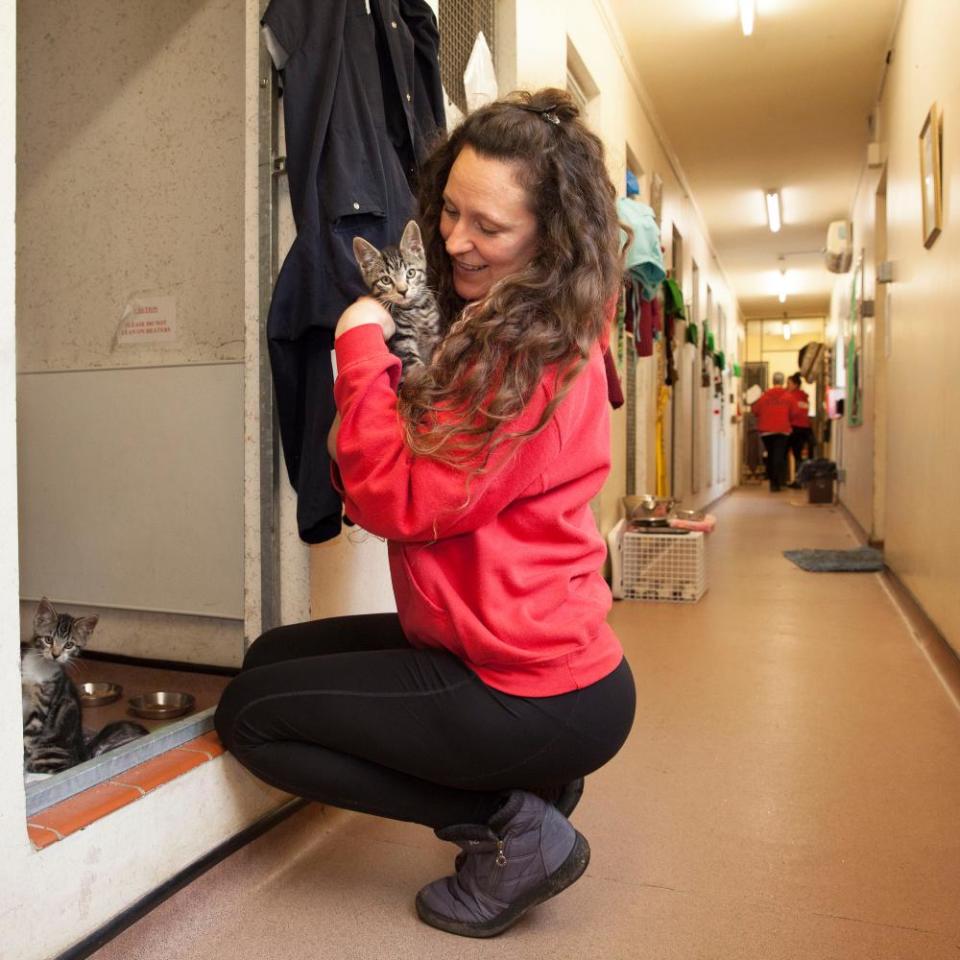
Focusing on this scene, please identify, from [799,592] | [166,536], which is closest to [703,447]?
[799,592]

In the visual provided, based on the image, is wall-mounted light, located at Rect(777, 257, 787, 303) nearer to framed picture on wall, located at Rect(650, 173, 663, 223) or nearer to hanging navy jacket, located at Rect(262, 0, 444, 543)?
framed picture on wall, located at Rect(650, 173, 663, 223)

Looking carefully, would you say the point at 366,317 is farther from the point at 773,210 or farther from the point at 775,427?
the point at 775,427

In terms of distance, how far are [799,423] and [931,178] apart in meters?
9.36

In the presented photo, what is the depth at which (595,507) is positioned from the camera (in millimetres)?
4148

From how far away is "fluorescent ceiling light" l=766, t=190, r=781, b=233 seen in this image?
25.0 feet

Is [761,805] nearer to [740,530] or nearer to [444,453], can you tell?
[444,453]

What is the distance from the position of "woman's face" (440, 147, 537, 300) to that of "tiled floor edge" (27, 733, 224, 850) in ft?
3.03

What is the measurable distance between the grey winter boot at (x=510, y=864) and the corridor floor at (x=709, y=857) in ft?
0.12

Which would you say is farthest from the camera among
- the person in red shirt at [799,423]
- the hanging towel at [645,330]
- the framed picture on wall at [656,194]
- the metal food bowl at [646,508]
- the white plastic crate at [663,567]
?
the person in red shirt at [799,423]

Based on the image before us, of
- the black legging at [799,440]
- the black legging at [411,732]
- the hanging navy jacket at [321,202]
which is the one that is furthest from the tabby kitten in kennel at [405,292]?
the black legging at [799,440]

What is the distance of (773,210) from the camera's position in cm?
805

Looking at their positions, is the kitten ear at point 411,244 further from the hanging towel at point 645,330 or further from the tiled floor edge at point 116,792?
the hanging towel at point 645,330

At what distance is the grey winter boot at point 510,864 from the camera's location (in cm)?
134

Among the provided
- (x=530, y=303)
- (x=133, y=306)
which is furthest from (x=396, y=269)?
(x=133, y=306)
